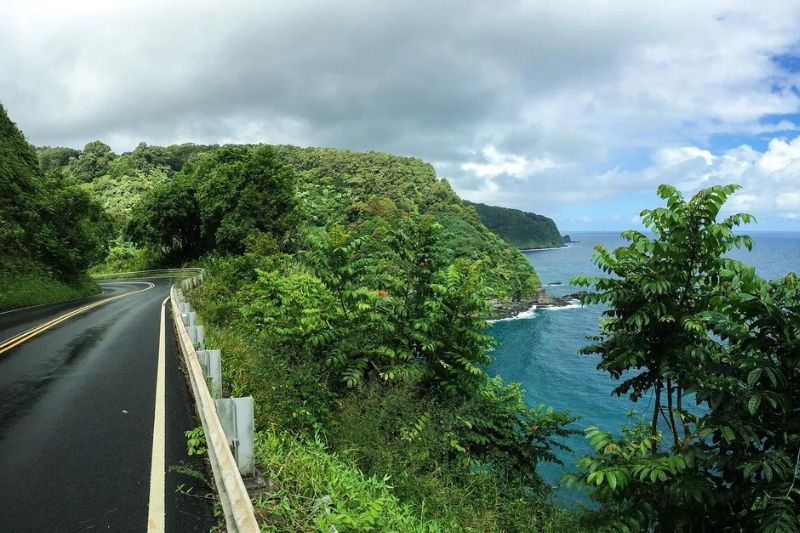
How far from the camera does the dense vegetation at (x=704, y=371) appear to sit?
15.4 feet

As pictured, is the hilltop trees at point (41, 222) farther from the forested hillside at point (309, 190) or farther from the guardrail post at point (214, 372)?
the guardrail post at point (214, 372)

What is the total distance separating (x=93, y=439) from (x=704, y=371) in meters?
7.49

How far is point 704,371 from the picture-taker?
528cm

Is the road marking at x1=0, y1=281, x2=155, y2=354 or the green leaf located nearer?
the green leaf

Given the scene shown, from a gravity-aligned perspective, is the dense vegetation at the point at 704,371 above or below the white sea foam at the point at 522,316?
above

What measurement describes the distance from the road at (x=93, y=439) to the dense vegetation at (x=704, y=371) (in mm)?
4584

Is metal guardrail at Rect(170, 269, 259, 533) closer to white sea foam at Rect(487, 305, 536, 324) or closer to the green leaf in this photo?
the green leaf

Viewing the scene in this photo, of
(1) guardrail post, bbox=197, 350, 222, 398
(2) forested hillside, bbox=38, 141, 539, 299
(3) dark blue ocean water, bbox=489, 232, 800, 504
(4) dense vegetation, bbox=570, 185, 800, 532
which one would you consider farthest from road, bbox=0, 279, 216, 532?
(2) forested hillside, bbox=38, 141, 539, 299

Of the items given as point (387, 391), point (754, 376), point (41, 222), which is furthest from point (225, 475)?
point (41, 222)

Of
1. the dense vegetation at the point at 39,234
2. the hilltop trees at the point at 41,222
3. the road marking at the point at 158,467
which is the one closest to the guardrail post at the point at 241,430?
the road marking at the point at 158,467

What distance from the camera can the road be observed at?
4961mm

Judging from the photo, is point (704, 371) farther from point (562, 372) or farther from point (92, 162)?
point (92, 162)

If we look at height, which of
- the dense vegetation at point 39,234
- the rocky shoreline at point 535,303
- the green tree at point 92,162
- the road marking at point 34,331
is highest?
the green tree at point 92,162

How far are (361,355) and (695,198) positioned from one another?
7.26 m
